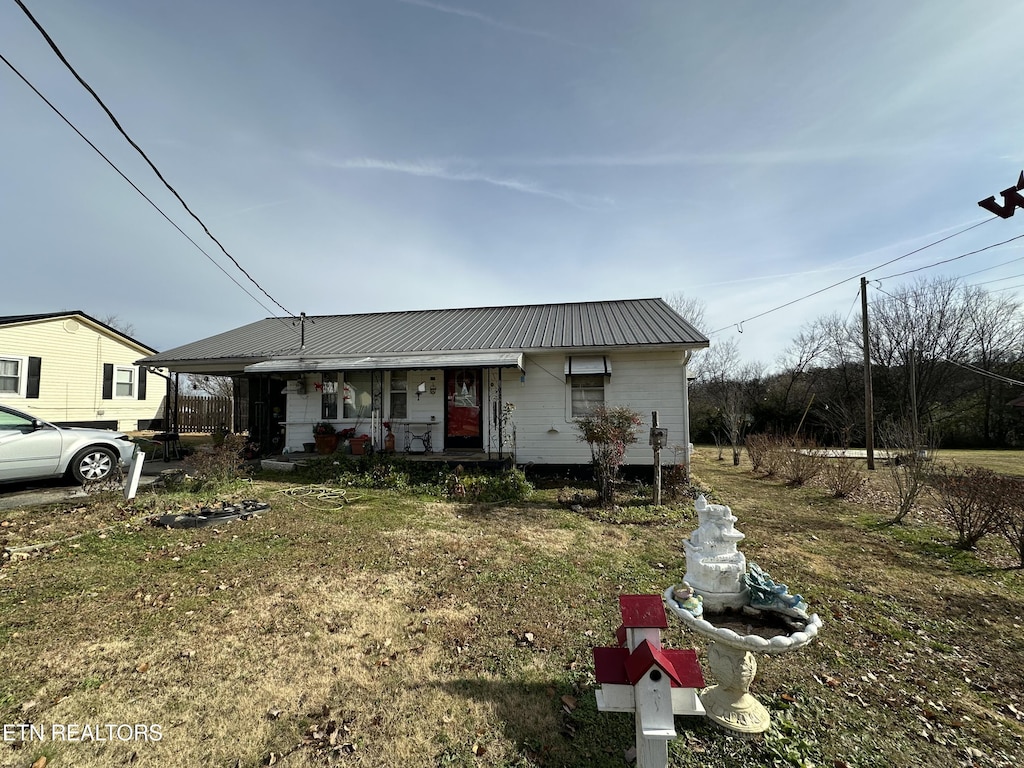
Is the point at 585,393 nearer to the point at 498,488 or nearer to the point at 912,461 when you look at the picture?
the point at 498,488

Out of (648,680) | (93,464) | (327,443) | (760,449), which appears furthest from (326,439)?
(760,449)

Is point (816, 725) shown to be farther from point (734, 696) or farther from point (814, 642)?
point (814, 642)

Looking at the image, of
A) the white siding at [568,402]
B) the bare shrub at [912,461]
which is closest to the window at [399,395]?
the white siding at [568,402]

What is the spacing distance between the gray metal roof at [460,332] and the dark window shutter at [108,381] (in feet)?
26.0

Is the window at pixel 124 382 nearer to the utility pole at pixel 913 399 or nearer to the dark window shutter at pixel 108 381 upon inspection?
the dark window shutter at pixel 108 381

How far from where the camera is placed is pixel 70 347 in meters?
17.0

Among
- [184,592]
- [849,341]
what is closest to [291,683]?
[184,592]

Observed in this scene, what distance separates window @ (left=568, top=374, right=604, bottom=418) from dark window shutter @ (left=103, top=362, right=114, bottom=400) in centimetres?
2084

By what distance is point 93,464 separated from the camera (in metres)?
7.66

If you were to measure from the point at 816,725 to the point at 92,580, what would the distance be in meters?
6.62

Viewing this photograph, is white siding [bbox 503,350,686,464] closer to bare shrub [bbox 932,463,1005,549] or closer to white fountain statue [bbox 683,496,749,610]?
bare shrub [bbox 932,463,1005,549]

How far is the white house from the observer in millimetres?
10062

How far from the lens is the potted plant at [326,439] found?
1134cm

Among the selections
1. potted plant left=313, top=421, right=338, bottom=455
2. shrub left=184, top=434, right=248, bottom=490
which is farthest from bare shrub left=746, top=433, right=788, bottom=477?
shrub left=184, top=434, right=248, bottom=490
